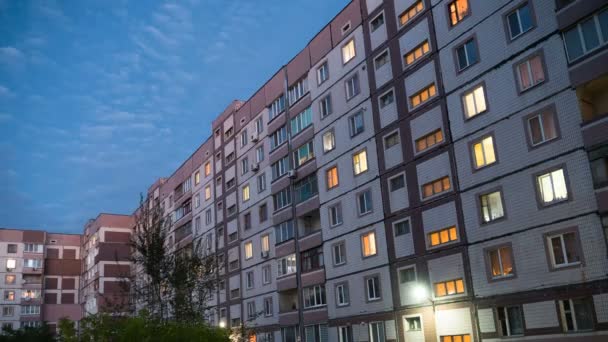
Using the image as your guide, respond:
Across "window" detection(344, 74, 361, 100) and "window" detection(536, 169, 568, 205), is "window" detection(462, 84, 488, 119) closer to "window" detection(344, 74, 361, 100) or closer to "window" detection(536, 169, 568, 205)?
"window" detection(536, 169, 568, 205)

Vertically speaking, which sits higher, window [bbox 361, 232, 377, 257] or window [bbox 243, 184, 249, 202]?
window [bbox 243, 184, 249, 202]

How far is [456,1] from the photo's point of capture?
37.1 meters

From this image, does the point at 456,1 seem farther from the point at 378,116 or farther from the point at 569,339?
the point at 569,339

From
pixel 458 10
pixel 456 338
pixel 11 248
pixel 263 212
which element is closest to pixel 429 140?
pixel 458 10

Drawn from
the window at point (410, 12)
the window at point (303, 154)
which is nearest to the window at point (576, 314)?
the window at point (410, 12)

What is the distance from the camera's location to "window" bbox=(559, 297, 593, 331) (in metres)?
27.8

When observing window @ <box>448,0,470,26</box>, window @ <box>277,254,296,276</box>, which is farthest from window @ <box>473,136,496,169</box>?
window @ <box>277,254,296,276</box>

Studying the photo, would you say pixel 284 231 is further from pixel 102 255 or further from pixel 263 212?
pixel 102 255

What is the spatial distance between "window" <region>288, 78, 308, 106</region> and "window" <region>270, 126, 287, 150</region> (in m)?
2.66

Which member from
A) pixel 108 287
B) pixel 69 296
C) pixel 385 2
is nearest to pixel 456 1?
pixel 385 2

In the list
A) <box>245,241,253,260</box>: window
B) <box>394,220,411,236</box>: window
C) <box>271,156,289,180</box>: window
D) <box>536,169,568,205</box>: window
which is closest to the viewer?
<box>536,169,568,205</box>: window

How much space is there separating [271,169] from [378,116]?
1704 cm

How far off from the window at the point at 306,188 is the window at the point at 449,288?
15.8m

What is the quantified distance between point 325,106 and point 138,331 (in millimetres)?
33254
